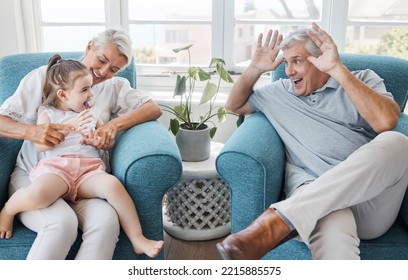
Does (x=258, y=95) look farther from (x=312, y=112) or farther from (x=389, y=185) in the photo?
(x=389, y=185)

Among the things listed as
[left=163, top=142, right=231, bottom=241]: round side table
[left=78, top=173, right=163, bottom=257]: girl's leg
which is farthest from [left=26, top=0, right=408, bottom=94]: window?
[left=78, top=173, right=163, bottom=257]: girl's leg

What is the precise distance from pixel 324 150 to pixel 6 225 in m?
1.05

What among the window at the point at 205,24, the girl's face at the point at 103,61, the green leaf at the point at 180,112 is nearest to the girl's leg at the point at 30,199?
the girl's face at the point at 103,61

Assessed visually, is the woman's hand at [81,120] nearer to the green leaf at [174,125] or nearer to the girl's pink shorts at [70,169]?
the girl's pink shorts at [70,169]

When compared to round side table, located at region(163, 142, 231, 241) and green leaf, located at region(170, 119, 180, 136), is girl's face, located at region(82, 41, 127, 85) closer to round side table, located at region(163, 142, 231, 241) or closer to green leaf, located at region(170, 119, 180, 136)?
green leaf, located at region(170, 119, 180, 136)

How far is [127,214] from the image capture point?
145cm

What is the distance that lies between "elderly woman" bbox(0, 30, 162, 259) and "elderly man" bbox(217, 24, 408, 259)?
1.20ft

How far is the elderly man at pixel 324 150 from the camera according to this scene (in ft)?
4.32

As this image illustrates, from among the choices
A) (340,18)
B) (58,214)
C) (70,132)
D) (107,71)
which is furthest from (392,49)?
(58,214)

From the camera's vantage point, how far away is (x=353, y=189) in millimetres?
1360

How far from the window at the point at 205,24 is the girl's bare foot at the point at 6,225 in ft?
4.22

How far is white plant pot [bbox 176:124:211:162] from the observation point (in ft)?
6.56

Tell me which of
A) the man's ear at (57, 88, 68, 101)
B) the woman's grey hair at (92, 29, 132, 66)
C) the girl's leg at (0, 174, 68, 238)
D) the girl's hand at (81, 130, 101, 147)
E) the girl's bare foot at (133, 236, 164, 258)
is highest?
the woman's grey hair at (92, 29, 132, 66)

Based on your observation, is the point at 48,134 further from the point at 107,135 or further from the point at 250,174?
the point at 250,174
